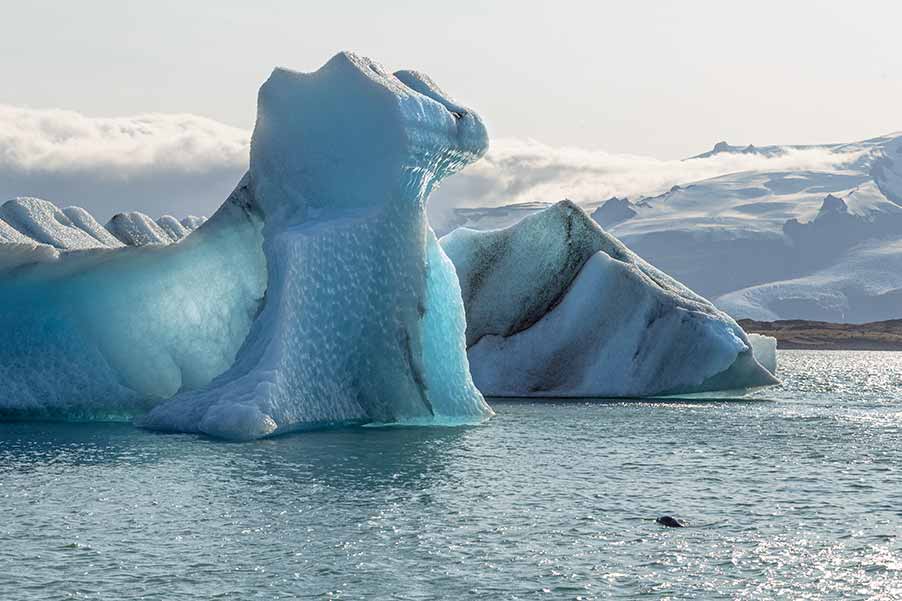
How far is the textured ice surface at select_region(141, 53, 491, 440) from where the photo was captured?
2361cm

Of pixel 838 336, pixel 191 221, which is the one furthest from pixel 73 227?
A: pixel 838 336

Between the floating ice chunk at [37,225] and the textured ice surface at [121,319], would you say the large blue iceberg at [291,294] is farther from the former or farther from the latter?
the floating ice chunk at [37,225]

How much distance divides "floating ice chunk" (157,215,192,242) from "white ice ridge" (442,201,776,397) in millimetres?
53373

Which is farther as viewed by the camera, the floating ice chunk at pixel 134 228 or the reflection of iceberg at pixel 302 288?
the floating ice chunk at pixel 134 228

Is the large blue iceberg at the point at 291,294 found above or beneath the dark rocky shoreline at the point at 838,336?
above

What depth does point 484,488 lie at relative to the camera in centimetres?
1706

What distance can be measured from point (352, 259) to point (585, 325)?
→ 11.6m

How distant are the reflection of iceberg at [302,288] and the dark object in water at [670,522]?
10046mm

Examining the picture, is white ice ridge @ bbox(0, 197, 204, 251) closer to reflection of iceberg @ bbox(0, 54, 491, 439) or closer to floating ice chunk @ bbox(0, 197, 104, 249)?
floating ice chunk @ bbox(0, 197, 104, 249)

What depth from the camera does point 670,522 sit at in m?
14.5

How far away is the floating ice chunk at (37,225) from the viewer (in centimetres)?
5583

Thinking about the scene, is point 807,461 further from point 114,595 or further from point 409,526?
point 114,595

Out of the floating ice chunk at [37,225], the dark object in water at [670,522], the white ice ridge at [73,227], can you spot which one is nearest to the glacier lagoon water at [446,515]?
the dark object in water at [670,522]

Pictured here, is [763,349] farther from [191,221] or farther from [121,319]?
[191,221]
